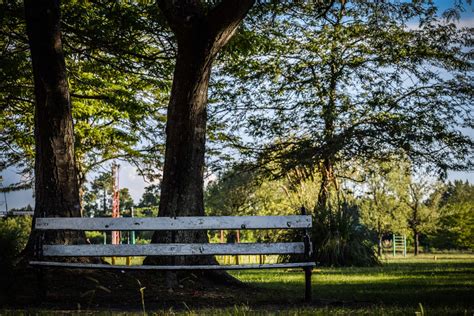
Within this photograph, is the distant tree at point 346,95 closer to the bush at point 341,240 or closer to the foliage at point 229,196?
the bush at point 341,240

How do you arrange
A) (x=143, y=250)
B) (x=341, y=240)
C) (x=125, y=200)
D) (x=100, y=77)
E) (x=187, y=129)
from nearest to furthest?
(x=143, y=250)
(x=187, y=129)
(x=341, y=240)
(x=100, y=77)
(x=125, y=200)

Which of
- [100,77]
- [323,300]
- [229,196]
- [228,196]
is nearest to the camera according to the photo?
[323,300]

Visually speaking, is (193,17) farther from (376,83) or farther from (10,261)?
(376,83)

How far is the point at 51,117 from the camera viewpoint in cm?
818

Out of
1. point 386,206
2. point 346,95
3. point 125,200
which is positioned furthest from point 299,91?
point 125,200

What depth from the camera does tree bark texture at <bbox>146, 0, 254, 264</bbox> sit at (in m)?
7.74

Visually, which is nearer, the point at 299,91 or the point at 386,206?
the point at 299,91

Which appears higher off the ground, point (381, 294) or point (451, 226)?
point (381, 294)

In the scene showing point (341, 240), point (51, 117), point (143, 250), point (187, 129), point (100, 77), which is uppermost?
point (100, 77)

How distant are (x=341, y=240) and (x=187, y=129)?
27.7 feet

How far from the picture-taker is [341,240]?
49.6 ft

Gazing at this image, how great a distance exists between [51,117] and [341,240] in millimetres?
9562

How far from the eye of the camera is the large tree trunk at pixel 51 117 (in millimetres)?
8102

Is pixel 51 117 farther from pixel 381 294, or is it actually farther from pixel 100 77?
pixel 100 77
